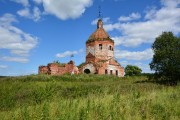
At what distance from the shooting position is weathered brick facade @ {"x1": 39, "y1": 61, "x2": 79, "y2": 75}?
4903 centimetres

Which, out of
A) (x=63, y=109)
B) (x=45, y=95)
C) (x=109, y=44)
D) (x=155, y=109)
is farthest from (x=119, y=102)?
(x=109, y=44)

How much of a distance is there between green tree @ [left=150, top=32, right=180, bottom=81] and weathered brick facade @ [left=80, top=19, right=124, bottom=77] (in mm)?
16242

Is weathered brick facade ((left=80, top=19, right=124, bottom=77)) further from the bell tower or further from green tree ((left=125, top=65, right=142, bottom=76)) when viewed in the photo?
green tree ((left=125, top=65, right=142, bottom=76))

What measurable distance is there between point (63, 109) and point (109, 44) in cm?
4710

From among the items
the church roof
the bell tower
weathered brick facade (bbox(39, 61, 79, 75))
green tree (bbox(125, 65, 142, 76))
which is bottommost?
weathered brick facade (bbox(39, 61, 79, 75))

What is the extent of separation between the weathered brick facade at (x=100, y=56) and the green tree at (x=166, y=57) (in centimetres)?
1624

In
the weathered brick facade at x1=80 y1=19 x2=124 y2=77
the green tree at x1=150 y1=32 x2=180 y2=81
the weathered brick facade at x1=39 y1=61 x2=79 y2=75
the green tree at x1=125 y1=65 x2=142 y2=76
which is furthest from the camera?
the green tree at x1=125 y1=65 x2=142 y2=76

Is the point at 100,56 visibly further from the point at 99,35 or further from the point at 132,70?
the point at 132,70

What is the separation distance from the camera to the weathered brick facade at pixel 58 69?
161 ft

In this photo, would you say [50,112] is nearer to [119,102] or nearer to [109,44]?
[119,102]

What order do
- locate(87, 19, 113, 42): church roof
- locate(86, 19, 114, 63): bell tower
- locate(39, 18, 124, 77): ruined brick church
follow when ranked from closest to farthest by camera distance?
1. locate(39, 18, 124, 77): ruined brick church
2. locate(86, 19, 114, 63): bell tower
3. locate(87, 19, 113, 42): church roof

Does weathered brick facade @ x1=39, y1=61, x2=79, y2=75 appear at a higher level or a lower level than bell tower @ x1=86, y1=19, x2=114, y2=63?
lower

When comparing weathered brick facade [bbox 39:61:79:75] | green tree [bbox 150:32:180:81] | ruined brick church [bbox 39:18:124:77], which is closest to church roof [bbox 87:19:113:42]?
ruined brick church [bbox 39:18:124:77]

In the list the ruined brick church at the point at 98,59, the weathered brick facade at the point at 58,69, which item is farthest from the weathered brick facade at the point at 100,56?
the weathered brick facade at the point at 58,69
